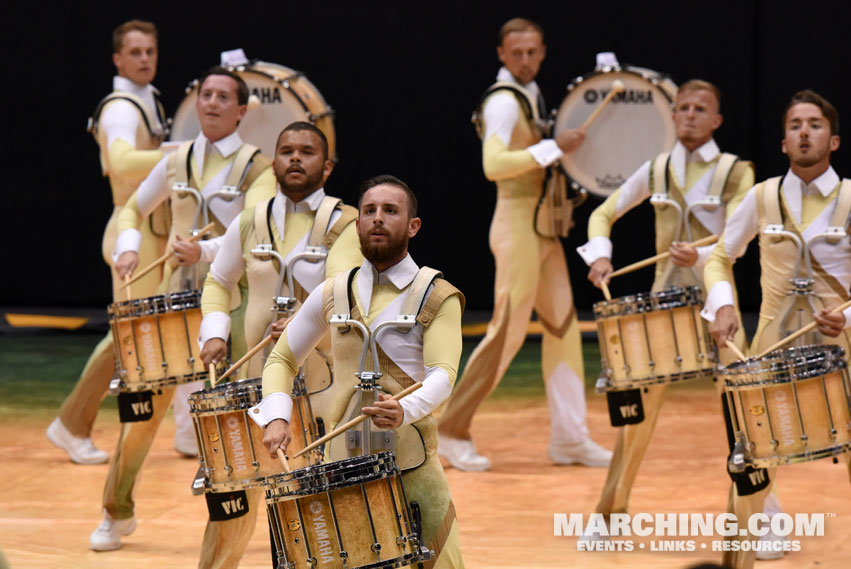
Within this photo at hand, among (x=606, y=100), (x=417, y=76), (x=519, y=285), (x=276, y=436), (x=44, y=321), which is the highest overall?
(x=417, y=76)

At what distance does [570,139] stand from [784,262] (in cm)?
205

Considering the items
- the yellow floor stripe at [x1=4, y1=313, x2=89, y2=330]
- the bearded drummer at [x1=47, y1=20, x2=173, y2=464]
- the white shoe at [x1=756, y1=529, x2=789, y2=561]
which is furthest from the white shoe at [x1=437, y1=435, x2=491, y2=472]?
the yellow floor stripe at [x1=4, y1=313, x2=89, y2=330]

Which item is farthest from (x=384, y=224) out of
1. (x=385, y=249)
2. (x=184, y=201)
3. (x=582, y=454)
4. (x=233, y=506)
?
(x=582, y=454)

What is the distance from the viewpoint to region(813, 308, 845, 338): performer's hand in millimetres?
5109

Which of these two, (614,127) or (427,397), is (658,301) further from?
(427,397)

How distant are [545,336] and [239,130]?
195cm

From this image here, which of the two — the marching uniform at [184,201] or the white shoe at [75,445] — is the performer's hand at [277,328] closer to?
the marching uniform at [184,201]

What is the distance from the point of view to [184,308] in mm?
5707

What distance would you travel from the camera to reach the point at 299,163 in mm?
5246

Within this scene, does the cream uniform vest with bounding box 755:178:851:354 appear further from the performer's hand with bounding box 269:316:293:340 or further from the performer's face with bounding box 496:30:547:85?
the performer's face with bounding box 496:30:547:85

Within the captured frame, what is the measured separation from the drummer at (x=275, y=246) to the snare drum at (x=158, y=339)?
427mm

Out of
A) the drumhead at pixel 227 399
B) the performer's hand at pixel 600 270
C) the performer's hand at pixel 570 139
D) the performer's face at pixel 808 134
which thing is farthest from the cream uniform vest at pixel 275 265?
the performer's hand at pixel 570 139

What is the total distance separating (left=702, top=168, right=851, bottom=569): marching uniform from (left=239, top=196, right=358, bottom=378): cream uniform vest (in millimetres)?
1481

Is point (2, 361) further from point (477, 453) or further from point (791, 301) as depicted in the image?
point (791, 301)
